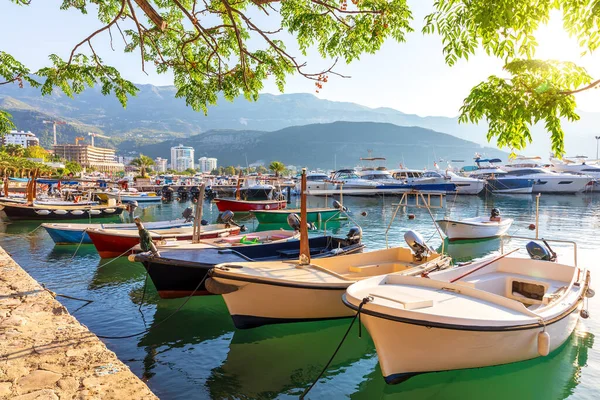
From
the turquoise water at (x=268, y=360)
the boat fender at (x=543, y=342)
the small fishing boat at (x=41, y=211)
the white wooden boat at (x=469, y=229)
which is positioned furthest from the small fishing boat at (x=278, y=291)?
the small fishing boat at (x=41, y=211)

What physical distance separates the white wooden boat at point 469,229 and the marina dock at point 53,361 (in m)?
17.6

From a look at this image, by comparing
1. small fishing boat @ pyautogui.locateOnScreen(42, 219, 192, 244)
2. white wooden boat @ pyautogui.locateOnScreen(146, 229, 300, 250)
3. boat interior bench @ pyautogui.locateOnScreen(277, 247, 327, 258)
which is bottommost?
small fishing boat @ pyautogui.locateOnScreen(42, 219, 192, 244)

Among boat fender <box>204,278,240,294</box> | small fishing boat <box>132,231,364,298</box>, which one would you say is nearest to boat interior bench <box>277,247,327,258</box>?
small fishing boat <box>132,231,364,298</box>

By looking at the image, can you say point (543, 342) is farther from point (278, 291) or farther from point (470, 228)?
Result: point (470, 228)

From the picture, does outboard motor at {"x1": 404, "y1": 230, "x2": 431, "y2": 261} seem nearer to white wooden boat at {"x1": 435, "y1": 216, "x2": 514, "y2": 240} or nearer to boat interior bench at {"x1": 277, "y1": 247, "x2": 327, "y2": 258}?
boat interior bench at {"x1": 277, "y1": 247, "x2": 327, "y2": 258}

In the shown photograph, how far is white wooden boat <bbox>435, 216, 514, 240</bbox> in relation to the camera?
19.7m

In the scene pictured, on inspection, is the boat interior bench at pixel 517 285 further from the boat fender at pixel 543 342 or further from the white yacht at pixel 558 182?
the white yacht at pixel 558 182

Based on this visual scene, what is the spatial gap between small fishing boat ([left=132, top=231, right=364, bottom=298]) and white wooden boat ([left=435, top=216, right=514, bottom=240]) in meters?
9.41

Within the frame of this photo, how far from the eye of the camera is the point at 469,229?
19.8m

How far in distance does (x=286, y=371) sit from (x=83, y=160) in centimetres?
19767

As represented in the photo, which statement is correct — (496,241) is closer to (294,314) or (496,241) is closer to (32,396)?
(294,314)

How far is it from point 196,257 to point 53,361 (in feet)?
17.6

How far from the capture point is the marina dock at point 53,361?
3863 mm

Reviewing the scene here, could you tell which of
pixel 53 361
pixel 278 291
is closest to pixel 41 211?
pixel 278 291
